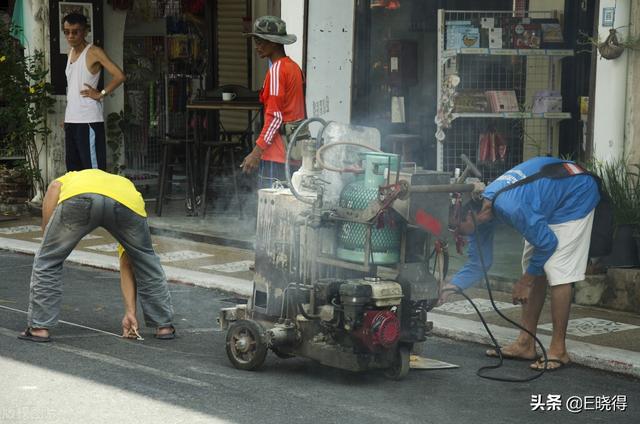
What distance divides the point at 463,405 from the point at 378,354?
0.60m

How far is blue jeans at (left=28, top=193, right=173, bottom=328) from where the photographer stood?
7.64 m

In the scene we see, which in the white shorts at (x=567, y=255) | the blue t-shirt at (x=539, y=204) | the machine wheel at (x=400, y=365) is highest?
the blue t-shirt at (x=539, y=204)

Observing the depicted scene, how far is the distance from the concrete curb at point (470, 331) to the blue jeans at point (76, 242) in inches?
76.8

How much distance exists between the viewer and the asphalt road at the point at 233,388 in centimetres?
620

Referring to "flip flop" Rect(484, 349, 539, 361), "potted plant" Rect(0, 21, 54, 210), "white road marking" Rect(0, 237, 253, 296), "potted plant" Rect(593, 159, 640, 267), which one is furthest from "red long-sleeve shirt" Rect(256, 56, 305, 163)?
"potted plant" Rect(0, 21, 54, 210)

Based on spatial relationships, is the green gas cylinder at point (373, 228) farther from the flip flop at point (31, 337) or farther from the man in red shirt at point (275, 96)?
the man in red shirt at point (275, 96)

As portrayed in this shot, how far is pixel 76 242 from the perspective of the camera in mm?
7754

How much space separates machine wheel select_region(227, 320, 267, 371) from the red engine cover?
0.68 m

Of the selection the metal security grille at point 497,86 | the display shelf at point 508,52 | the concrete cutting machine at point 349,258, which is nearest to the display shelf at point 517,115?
the metal security grille at point 497,86

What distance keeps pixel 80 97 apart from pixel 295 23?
2402 mm

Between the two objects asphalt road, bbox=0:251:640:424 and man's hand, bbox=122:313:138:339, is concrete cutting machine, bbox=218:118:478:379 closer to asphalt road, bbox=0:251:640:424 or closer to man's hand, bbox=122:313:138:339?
asphalt road, bbox=0:251:640:424

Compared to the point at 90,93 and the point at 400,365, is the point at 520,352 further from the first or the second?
the point at 90,93

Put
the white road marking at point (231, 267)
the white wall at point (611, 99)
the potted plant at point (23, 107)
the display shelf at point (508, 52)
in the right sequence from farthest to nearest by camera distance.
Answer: the potted plant at point (23, 107) < the display shelf at point (508, 52) < the white road marking at point (231, 267) < the white wall at point (611, 99)

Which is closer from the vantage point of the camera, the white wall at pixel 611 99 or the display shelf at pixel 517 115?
the white wall at pixel 611 99
